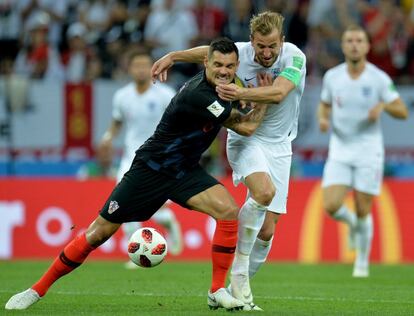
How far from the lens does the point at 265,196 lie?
28.9 feet

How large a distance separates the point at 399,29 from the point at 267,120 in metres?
9.65

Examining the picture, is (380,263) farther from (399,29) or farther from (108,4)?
(108,4)

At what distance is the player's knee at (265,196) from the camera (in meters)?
8.81

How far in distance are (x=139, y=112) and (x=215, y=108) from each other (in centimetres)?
613

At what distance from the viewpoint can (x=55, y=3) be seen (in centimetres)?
2000

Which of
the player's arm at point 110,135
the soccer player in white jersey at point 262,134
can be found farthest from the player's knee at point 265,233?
the player's arm at point 110,135

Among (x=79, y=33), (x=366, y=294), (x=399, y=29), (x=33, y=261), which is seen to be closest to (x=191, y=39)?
(x=79, y=33)

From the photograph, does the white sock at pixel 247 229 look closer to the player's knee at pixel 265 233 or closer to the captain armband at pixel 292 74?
the player's knee at pixel 265 233

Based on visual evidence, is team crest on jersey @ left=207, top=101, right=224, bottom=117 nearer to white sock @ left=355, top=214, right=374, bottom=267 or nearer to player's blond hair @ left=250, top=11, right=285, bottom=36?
player's blond hair @ left=250, top=11, right=285, bottom=36

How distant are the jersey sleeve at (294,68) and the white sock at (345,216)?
448 cm

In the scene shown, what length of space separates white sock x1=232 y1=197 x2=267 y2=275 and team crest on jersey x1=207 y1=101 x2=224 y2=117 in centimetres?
85

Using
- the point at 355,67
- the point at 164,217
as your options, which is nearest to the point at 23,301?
the point at 355,67

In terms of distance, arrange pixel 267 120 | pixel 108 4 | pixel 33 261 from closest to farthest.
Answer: pixel 267 120 → pixel 33 261 → pixel 108 4

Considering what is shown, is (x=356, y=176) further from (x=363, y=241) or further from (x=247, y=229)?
(x=247, y=229)
